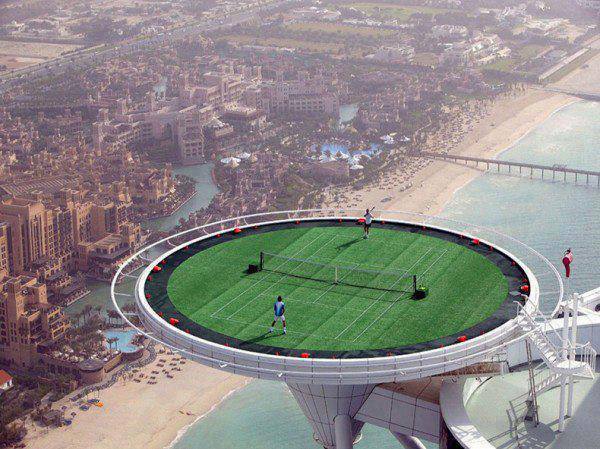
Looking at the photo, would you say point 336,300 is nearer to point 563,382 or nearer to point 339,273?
point 339,273

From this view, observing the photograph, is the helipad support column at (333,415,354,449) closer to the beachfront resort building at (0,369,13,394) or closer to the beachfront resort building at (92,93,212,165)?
the beachfront resort building at (0,369,13,394)

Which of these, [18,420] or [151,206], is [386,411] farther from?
[151,206]

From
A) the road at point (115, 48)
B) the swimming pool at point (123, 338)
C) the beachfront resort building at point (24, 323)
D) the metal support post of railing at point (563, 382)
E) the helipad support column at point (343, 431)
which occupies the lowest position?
the swimming pool at point (123, 338)

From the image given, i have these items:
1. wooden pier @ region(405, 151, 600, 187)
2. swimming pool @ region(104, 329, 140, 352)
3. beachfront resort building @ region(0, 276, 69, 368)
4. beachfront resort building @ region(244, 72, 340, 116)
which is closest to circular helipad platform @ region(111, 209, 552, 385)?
swimming pool @ region(104, 329, 140, 352)

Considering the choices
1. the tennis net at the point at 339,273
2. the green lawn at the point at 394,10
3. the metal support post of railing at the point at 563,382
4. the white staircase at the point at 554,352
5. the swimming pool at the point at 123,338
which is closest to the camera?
the white staircase at the point at 554,352

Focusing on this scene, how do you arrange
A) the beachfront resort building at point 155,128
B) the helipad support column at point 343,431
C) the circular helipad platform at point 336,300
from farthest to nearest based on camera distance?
the beachfront resort building at point 155,128
the helipad support column at point 343,431
the circular helipad platform at point 336,300

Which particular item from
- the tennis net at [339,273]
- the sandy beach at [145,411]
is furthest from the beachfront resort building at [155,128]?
the tennis net at [339,273]

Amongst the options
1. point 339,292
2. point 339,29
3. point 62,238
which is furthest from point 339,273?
point 339,29

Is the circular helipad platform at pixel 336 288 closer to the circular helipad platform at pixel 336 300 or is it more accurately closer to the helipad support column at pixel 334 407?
the circular helipad platform at pixel 336 300
